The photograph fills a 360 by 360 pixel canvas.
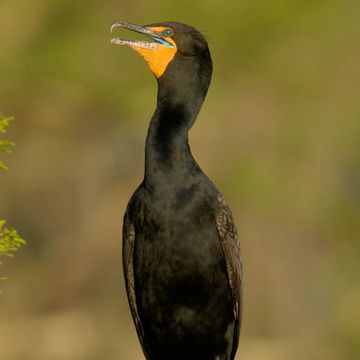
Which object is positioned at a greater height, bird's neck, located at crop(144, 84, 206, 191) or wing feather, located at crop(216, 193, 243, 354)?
bird's neck, located at crop(144, 84, 206, 191)

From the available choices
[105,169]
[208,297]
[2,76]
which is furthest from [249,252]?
[208,297]

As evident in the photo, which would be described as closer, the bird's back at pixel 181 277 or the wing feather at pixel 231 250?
the bird's back at pixel 181 277

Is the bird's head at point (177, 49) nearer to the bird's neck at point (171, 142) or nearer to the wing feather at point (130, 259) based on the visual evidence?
the bird's neck at point (171, 142)

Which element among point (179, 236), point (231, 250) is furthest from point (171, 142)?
point (231, 250)

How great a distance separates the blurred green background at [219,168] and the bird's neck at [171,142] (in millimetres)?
13584

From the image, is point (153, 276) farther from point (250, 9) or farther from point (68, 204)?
point (68, 204)

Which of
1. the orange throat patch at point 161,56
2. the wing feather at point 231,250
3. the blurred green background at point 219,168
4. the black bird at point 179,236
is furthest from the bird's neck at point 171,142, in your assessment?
the blurred green background at point 219,168

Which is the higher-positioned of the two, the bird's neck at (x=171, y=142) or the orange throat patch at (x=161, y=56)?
the orange throat patch at (x=161, y=56)

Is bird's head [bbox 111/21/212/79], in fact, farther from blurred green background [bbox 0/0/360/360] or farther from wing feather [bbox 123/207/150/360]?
blurred green background [bbox 0/0/360/360]

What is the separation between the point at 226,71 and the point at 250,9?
144cm

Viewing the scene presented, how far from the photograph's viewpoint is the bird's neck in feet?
26.5

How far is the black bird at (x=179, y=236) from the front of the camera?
8078 millimetres

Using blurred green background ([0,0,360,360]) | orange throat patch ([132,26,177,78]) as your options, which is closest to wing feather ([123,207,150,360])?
orange throat patch ([132,26,177,78])

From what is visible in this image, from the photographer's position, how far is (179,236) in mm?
8078
